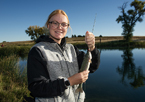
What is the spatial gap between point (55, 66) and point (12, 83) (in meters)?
6.43

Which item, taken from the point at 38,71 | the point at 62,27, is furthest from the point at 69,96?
the point at 62,27

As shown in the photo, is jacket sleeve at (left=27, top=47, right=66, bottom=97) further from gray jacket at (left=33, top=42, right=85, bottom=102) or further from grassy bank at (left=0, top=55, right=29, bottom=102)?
grassy bank at (left=0, top=55, right=29, bottom=102)

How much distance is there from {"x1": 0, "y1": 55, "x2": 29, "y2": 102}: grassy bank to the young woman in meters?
4.47

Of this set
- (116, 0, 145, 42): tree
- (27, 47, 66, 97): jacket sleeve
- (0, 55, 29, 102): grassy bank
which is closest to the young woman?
(27, 47, 66, 97): jacket sleeve

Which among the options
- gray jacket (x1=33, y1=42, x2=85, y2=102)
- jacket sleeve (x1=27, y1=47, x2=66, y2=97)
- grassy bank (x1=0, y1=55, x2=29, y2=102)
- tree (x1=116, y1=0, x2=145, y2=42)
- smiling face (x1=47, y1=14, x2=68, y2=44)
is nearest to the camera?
jacket sleeve (x1=27, y1=47, x2=66, y2=97)

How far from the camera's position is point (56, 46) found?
1.99m

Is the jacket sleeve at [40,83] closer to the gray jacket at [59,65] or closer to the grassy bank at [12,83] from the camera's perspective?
the gray jacket at [59,65]

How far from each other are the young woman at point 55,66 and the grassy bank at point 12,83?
447 centimetres

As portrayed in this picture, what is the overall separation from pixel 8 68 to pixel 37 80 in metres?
Result: 8.70

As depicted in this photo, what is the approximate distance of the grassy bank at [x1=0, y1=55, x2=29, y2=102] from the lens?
5580mm

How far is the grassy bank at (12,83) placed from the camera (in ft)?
18.3

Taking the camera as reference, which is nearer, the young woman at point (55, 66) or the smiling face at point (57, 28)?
the young woman at point (55, 66)

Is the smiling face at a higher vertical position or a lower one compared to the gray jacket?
A: higher

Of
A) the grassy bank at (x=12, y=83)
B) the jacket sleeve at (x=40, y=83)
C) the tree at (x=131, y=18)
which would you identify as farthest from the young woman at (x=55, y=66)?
the tree at (x=131, y=18)
